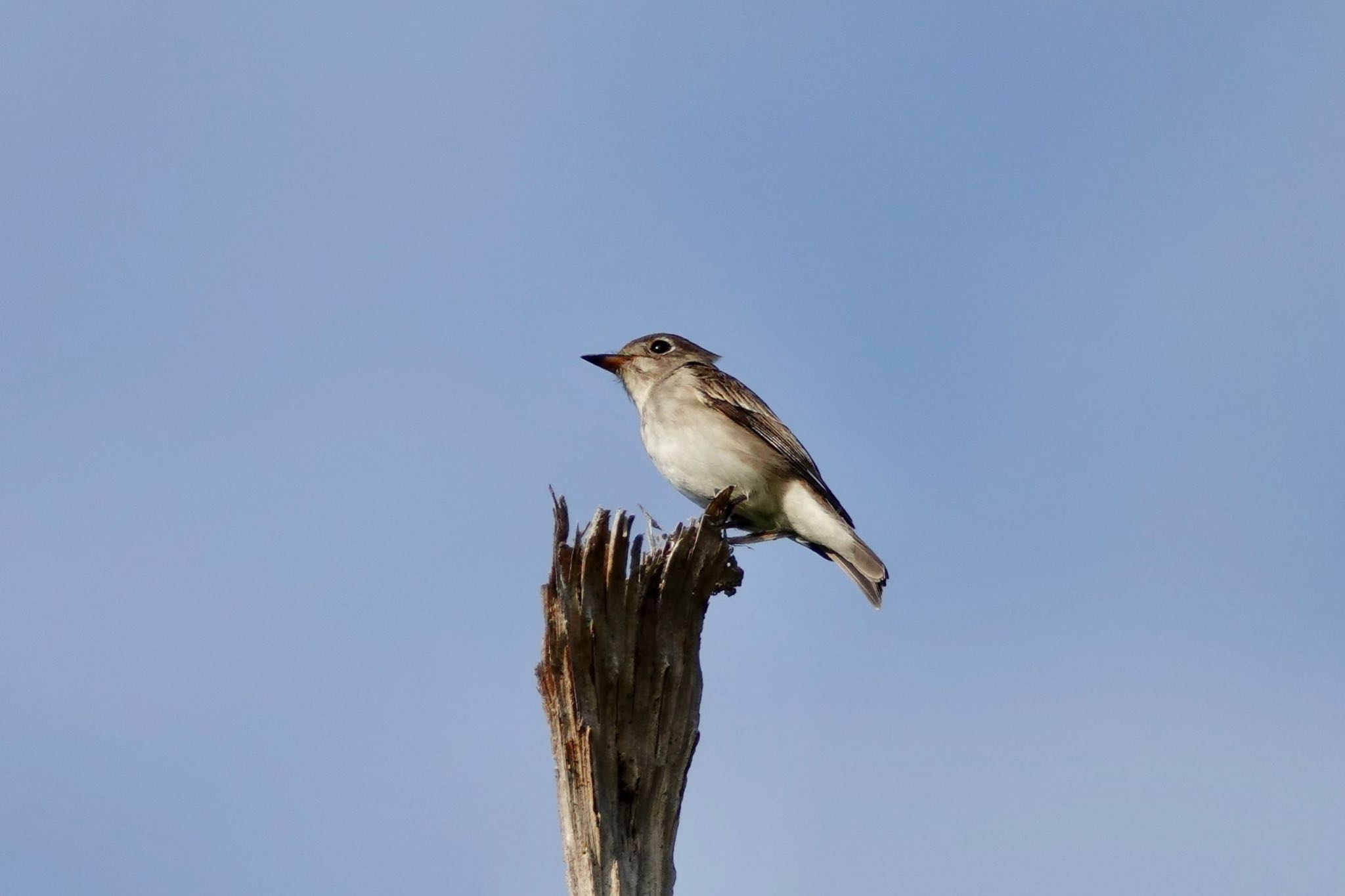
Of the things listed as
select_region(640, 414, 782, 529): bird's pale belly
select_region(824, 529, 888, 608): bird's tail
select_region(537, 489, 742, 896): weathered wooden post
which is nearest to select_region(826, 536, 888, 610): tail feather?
select_region(824, 529, 888, 608): bird's tail

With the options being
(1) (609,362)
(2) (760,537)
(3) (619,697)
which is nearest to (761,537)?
(2) (760,537)

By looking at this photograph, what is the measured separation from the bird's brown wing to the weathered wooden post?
Result: 5579 mm

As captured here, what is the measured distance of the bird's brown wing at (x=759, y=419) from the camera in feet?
39.9

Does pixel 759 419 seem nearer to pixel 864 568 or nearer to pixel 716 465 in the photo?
pixel 716 465

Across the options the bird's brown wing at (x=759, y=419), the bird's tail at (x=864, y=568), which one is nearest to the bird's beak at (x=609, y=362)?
the bird's brown wing at (x=759, y=419)

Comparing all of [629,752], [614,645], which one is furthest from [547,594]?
[629,752]

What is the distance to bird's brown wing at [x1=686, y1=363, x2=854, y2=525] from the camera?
478 inches

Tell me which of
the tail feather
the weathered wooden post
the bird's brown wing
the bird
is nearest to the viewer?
the weathered wooden post

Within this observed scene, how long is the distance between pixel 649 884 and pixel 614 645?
0.96 metres

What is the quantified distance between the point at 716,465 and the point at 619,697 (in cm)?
575

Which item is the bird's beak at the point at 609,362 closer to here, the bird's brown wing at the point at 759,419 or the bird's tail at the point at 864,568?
the bird's brown wing at the point at 759,419

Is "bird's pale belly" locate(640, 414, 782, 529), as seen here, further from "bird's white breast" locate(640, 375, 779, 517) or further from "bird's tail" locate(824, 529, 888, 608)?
"bird's tail" locate(824, 529, 888, 608)

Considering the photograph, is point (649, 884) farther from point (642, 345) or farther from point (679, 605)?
point (642, 345)

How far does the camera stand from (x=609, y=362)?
44.6 feet
